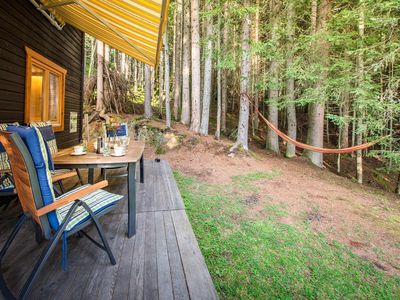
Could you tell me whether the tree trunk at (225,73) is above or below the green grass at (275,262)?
above

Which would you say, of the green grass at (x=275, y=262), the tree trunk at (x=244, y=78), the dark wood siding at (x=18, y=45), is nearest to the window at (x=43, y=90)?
the dark wood siding at (x=18, y=45)

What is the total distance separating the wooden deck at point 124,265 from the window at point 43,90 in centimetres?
183

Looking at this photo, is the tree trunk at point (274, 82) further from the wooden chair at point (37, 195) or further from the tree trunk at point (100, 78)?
the wooden chair at point (37, 195)

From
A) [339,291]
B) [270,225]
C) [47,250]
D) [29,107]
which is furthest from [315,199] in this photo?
[29,107]

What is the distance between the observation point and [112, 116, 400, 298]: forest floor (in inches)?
81.5

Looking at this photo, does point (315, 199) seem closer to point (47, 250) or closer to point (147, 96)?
point (47, 250)

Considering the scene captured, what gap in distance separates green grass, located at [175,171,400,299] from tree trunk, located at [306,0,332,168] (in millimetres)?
3442

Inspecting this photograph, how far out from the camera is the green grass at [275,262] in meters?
1.89

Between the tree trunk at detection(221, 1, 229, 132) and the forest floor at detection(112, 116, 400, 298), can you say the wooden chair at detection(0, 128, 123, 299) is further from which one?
the tree trunk at detection(221, 1, 229, 132)

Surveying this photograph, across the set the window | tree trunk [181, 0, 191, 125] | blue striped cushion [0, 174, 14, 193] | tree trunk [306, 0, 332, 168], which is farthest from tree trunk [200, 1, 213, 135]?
blue striped cushion [0, 174, 14, 193]

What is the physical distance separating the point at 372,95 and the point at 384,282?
3364 mm

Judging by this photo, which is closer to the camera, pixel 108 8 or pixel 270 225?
pixel 108 8

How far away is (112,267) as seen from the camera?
152cm

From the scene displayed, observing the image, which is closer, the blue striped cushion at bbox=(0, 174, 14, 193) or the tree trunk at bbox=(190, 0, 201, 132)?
the blue striped cushion at bbox=(0, 174, 14, 193)
